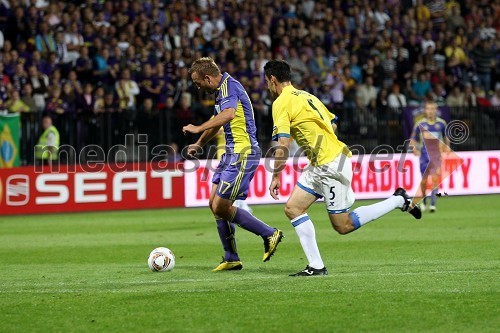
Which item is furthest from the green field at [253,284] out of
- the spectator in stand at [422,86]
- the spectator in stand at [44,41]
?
the spectator in stand at [422,86]

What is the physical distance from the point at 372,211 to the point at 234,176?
158 cm

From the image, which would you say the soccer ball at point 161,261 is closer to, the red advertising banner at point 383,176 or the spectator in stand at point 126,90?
the red advertising banner at point 383,176

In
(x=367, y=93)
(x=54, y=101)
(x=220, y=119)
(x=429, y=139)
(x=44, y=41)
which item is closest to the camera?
(x=220, y=119)

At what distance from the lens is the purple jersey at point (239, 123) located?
10.7 metres

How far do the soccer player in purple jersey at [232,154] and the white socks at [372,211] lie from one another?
1.05 metres

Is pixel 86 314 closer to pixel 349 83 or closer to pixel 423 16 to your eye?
pixel 349 83

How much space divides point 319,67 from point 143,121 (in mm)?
5807

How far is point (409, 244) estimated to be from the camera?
539 inches

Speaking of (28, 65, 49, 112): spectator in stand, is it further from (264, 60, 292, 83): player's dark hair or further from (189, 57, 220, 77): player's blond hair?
(264, 60, 292, 83): player's dark hair

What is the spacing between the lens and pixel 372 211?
10.1 meters

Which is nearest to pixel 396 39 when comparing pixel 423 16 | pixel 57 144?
pixel 423 16

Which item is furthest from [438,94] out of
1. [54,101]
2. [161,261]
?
[161,261]

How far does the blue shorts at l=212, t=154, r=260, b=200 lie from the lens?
10766mm

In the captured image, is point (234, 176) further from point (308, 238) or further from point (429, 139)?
point (429, 139)
